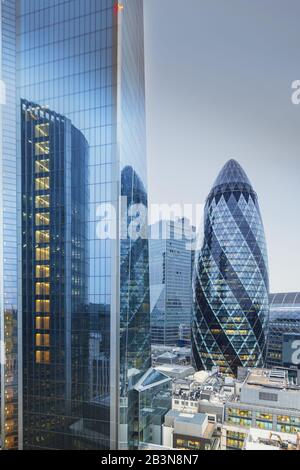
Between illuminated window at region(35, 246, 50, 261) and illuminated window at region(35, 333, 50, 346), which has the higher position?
illuminated window at region(35, 246, 50, 261)

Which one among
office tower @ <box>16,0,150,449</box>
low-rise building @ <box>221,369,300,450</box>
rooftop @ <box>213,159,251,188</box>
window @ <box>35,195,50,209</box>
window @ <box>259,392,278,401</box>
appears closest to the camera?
office tower @ <box>16,0,150,449</box>

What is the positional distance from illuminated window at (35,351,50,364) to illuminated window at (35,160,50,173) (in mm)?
2945

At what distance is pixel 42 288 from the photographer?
491cm

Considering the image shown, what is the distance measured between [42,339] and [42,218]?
194 cm

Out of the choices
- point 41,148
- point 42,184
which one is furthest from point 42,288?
point 41,148

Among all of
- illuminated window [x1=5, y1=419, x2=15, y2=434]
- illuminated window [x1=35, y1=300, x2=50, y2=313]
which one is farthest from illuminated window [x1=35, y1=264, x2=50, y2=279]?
illuminated window [x1=5, y1=419, x2=15, y2=434]

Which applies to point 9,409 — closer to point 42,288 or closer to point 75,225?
point 42,288

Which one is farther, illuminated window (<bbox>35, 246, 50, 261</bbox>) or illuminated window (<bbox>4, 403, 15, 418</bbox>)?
illuminated window (<bbox>4, 403, 15, 418</bbox>)

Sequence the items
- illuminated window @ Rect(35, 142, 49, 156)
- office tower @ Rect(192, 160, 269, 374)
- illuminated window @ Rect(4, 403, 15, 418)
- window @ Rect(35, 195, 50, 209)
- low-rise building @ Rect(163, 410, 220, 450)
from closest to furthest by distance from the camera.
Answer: window @ Rect(35, 195, 50, 209) < illuminated window @ Rect(35, 142, 49, 156) < illuminated window @ Rect(4, 403, 15, 418) < low-rise building @ Rect(163, 410, 220, 450) < office tower @ Rect(192, 160, 269, 374)

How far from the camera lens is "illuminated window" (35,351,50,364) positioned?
4.82 m

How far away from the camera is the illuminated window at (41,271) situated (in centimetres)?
488

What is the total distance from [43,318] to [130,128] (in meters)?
3.47

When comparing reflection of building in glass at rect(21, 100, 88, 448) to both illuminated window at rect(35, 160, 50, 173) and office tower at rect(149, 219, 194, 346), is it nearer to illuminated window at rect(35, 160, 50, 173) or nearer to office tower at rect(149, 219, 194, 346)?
illuminated window at rect(35, 160, 50, 173)

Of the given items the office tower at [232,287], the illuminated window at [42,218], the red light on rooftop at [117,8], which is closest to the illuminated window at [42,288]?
the illuminated window at [42,218]
